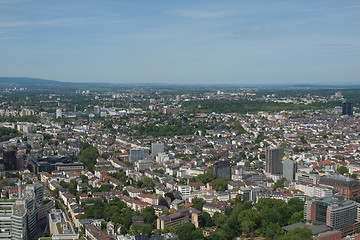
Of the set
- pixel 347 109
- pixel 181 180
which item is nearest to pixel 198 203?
pixel 181 180

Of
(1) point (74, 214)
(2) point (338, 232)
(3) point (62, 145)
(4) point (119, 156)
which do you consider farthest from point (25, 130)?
(2) point (338, 232)

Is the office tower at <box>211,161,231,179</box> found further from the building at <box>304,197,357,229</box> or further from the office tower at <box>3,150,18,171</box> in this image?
the office tower at <box>3,150,18,171</box>

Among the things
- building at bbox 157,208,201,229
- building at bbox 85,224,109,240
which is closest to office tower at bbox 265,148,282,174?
building at bbox 157,208,201,229

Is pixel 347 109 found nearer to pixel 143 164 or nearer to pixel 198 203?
pixel 143 164

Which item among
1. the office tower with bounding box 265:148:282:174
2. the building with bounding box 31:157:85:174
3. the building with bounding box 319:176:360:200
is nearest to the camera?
the building with bounding box 319:176:360:200

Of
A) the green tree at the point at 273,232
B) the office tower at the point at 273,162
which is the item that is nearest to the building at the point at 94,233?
the green tree at the point at 273,232
